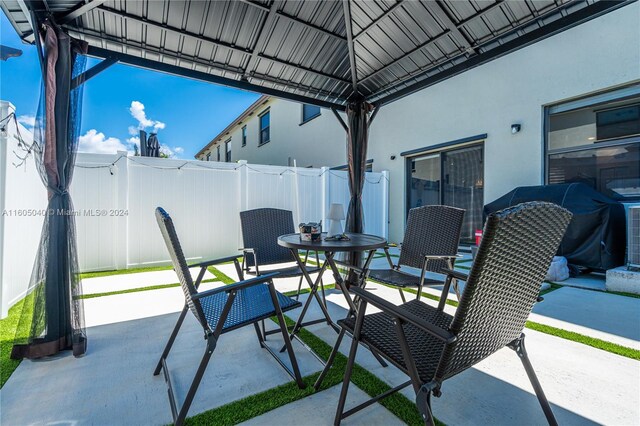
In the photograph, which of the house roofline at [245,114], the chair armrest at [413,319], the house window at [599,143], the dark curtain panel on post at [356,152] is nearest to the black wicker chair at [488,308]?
the chair armrest at [413,319]

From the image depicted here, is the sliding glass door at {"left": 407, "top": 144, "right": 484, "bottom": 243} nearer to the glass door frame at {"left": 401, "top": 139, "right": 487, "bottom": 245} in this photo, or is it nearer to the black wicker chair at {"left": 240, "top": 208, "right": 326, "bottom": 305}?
the glass door frame at {"left": 401, "top": 139, "right": 487, "bottom": 245}

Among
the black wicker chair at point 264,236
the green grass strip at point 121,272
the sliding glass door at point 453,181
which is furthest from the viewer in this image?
the sliding glass door at point 453,181

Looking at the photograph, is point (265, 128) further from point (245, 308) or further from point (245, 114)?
point (245, 308)

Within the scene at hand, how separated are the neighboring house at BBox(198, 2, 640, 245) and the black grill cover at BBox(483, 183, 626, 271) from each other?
55cm

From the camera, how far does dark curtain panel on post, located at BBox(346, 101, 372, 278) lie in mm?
4203

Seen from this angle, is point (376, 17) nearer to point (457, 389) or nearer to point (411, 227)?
point (411, 227)

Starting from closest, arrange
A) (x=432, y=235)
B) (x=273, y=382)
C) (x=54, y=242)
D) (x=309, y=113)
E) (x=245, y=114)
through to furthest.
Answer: (x=273, y=382) → (x=54, y=242) → (x=432, y=235) → (x=309, y=113) → (x=245, y=114)

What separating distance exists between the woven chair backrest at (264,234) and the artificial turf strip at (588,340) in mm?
2400

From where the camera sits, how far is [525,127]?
5410mm

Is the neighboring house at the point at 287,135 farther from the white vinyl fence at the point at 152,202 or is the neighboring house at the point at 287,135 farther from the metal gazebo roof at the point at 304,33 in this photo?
the metal gazebo roof at the point at 304,33

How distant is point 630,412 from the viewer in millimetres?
1569

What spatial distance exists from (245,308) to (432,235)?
2.01 meters

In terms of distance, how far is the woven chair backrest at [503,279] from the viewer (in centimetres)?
102

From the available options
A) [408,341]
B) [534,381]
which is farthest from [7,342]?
[534,381]
